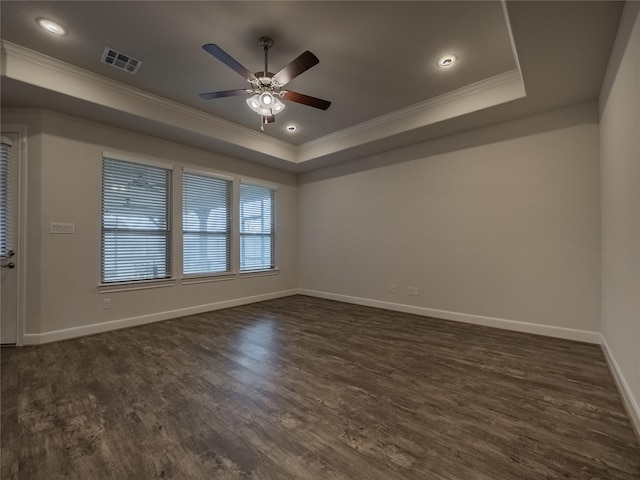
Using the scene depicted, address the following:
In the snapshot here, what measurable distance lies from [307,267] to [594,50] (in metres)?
5.26

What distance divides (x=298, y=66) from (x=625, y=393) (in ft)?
11.5

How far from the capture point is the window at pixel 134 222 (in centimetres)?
393

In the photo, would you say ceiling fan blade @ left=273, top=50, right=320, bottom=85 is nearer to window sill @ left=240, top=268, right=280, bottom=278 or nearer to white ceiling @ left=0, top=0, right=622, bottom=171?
white ceiling @ left=0, top=0, right=622, bottom=171

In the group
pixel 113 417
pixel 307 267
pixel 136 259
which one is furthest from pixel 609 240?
pixel 136 259

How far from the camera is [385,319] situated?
438 centimetres

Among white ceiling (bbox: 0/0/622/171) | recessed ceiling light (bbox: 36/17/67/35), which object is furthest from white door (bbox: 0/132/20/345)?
recessed ceiling light (bbox: 36/17/67/35)

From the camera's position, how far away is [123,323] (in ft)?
13.0

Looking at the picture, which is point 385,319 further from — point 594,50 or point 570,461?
point 594,50

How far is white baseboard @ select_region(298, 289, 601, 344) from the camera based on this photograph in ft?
11.0

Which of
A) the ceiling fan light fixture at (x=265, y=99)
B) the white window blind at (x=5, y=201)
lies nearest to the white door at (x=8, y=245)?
the white window blind at (x=5, y=201)

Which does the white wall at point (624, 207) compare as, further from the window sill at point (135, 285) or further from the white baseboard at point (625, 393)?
the window sill at point (135, 285)

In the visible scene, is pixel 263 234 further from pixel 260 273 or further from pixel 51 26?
pixel 51 26

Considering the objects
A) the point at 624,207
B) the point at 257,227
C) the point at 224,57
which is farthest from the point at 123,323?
the point at 624,207

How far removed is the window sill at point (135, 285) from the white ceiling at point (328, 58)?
220cm
